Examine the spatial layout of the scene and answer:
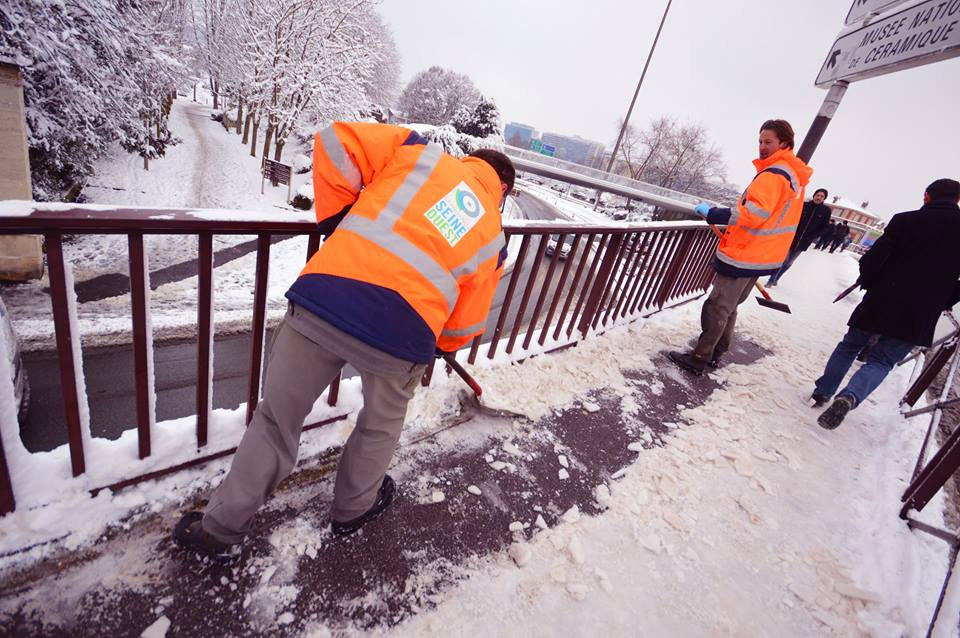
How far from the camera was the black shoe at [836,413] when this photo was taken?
3.33 meters

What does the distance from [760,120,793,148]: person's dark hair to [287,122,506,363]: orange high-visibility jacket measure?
290 centimetres

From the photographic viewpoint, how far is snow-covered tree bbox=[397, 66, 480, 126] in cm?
4462

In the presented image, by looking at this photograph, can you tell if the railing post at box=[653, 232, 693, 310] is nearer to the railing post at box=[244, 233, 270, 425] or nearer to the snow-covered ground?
the snow-covered ground

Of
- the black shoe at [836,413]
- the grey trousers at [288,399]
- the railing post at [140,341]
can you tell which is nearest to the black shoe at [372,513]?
the grey trousers at [288,399]

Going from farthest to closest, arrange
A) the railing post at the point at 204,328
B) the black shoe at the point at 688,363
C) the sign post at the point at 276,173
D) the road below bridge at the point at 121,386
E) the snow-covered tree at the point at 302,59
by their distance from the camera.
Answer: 1. the snow-covered tree at the point at 302,59
2. the sign post at the point at 276,173
3. the black shoe at the point at 688,363
4. the road below bridge at the point at 121,386
5. the railing post at the point at 204,328

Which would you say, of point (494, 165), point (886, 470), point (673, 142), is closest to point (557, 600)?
point (494, 165)

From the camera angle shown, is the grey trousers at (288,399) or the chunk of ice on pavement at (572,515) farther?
the chunk of ice on pavement at (572,515)

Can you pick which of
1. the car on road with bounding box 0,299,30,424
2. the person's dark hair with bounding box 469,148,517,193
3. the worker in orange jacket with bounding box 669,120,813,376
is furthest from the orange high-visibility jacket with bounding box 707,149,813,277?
the car on road with bounding box 0,299,30,424

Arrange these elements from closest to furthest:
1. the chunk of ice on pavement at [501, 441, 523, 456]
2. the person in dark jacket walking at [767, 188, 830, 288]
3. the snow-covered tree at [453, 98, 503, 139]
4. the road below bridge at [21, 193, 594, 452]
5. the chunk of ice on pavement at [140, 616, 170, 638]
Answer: the chunk of ice on pavement at [140, 616, 170, 638] → the chunk of ice on pavement at [501, 441, 523, 456] → the road below bridge at [21, 193, 594, 452] → the person in dark jacket walking at [767, 188, 830, 288] → the snow-covered tree at [453, 98, 503, 139]

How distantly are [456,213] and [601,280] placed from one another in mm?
2450

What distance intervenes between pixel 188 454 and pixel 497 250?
164cm

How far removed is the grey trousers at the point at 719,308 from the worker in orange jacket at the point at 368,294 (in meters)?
2.86

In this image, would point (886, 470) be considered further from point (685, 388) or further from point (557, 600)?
point (557, 600)

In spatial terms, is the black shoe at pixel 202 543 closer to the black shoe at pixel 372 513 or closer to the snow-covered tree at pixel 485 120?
the black shoe at pixel 372 513
